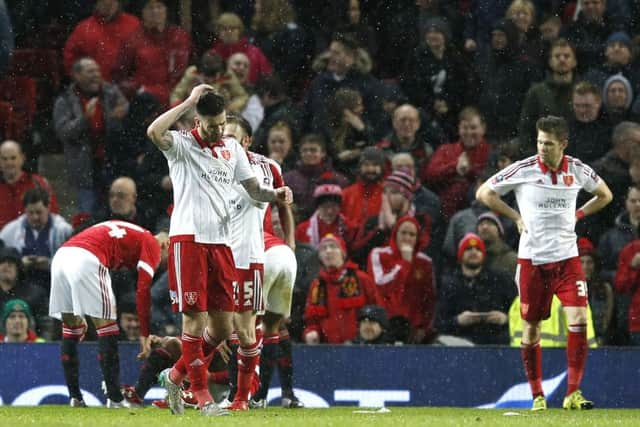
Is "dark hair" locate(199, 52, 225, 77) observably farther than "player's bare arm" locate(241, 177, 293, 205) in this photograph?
Yes

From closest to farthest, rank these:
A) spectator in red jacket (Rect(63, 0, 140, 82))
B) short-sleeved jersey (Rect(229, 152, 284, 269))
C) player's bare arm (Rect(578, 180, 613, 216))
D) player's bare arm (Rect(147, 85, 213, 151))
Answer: player's bare arm (Rect(147, 85, 213, 151)), short-sleeved jersey (Rect(229, 152, 284, 269)), player's bare arm (Rect(578, 180, 613, 216)), spectator in red jacket (Rect(63, 0, 140, 82))

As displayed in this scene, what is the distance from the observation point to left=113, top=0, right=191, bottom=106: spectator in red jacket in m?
17.7

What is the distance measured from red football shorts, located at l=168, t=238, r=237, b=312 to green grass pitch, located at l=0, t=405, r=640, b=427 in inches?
31.8

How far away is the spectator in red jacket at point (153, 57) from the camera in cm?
1772

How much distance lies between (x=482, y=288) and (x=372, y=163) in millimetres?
2081

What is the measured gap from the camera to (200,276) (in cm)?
1061

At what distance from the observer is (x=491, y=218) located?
→ 50.0 feet

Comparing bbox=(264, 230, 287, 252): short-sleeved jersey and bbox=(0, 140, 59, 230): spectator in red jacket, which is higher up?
bbox=(0, 140, 59, 230): spectator in red jacket

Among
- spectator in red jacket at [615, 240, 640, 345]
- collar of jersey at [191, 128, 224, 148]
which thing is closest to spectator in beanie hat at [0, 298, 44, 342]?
collar of jersey at [191, 128, 224, 148]

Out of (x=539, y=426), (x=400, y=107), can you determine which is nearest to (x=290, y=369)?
(x=539, y=426)

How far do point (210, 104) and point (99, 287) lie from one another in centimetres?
283

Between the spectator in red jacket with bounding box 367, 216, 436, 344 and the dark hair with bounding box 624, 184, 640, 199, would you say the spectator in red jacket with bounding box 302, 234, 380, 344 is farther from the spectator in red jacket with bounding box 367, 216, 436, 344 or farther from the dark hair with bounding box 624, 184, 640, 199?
the dark hair with bounding box 624, 184, 640, 199

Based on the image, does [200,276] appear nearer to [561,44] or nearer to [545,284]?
[545,284]

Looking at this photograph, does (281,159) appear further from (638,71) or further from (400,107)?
(638,71)
